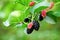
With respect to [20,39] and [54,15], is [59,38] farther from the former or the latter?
[54,15]

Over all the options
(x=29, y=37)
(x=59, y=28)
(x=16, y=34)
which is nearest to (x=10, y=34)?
(x=16, y=34)

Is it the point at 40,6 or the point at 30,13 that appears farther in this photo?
the point at 30,13

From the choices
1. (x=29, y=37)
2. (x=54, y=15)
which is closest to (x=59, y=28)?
(x=29, y=37)

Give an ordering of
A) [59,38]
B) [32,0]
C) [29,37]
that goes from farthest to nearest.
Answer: [29,37], [59,38], [32,0]

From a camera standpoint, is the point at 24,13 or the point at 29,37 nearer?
the point at 24,13

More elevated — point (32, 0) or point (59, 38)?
point (32, 0)

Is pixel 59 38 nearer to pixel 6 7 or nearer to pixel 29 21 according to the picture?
pixel 6 7

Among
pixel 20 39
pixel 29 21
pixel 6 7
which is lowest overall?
pixel 20 39

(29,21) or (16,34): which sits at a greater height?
(29,21)

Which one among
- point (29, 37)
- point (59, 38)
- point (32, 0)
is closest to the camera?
point (32, 0)
